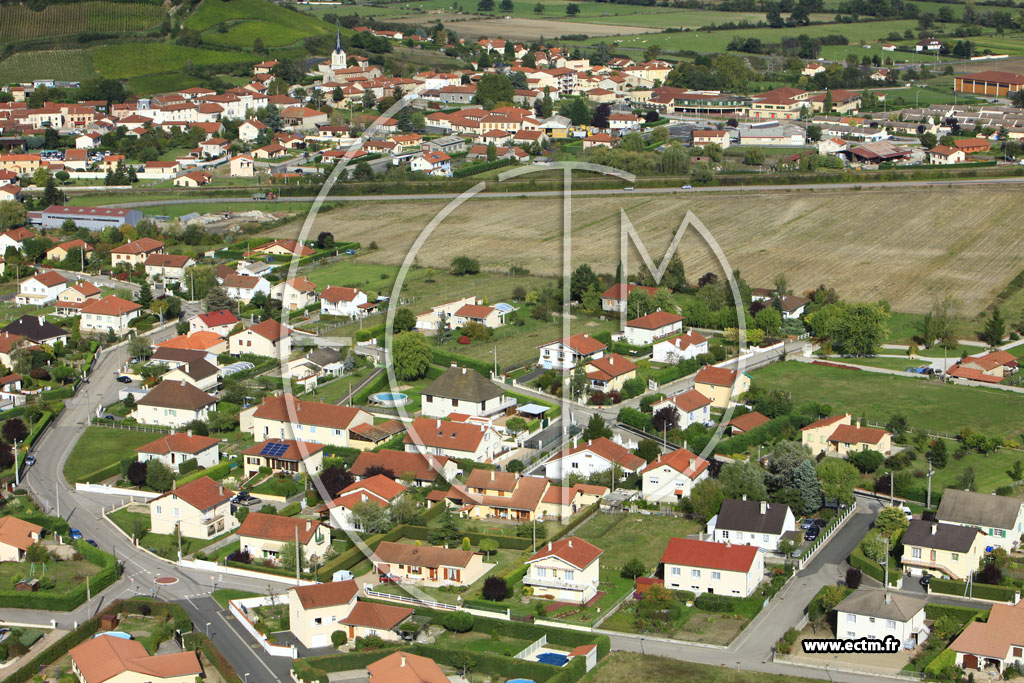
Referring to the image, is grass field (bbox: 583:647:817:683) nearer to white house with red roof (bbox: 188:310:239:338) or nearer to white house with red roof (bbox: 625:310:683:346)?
white house with red roof (bbox: 625:310:683:346)

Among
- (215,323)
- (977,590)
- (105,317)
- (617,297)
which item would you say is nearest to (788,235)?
(617,297)

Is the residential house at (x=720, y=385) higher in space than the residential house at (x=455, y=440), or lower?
higher

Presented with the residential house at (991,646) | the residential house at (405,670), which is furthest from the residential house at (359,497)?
the residential house at (991,646)

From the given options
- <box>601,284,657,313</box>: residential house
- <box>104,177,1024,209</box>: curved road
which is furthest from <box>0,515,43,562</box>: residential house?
<box>104,177,1024,209</box>: curved road

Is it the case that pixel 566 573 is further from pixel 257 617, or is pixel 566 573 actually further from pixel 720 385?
pixel 720 385

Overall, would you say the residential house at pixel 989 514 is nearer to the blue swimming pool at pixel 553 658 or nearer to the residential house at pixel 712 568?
the residential house at pixel 712 568

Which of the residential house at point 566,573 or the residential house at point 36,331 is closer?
the residential house at point 566,573

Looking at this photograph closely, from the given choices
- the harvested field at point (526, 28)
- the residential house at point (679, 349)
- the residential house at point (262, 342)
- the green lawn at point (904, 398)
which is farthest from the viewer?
the harvested field at point (526, 28)
